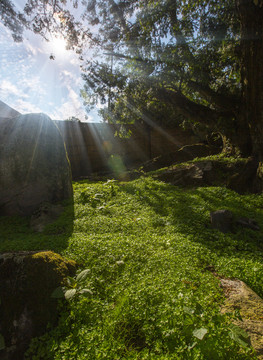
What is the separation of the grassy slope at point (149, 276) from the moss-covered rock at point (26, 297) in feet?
0.58

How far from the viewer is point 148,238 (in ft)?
14.8

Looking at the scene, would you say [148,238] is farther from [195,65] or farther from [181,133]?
[181,133]

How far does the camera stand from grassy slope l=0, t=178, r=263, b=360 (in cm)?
209

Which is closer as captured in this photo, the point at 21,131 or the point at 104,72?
the point at 21,131

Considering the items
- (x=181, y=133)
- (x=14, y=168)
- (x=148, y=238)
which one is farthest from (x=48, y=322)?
(x=181, y=133)

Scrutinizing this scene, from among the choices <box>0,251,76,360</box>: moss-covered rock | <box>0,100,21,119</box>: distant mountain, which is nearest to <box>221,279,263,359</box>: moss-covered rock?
<box>0,251,76,360</box>: moss-covered rock

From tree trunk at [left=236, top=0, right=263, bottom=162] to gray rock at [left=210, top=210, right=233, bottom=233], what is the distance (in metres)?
4.32

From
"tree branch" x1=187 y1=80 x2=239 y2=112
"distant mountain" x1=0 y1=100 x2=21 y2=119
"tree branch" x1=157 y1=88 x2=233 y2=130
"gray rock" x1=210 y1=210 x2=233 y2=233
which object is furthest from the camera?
"distant mountain" x1=0 y1=100 x2=21 y2=119

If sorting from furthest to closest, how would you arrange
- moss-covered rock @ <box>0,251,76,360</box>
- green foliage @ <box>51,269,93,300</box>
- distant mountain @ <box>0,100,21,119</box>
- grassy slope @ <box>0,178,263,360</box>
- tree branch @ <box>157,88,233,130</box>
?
distant mountain @ <box>0,100,21,119</box> < tree branch @ <box>157,88,233,130</box> < green foliage @ <box>51,269,93,300</box> < moss-covered rock @ <box>0,251,76,360</box> < grassy slope @ <box>0,178,263,360</box>

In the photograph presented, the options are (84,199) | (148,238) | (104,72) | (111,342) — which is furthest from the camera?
(104,72)

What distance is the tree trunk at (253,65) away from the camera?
25.2 feet

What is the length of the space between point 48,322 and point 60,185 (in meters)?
5.73

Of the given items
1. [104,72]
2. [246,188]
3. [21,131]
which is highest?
[104,72]

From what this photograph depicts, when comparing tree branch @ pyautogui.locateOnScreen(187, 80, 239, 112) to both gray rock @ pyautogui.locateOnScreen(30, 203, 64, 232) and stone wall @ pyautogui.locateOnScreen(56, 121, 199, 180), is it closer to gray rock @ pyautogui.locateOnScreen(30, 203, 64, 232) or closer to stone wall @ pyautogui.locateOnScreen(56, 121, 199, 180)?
gray rock @ pyautogui.locateOnScreen(30, 203, 64, 232)
